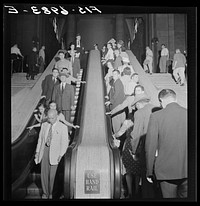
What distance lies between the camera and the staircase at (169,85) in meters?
5.45

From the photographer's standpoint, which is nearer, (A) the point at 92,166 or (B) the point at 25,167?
(A) the point at 92,166

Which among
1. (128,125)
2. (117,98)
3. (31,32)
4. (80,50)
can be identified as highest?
(31,32)

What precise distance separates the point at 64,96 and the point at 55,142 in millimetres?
641

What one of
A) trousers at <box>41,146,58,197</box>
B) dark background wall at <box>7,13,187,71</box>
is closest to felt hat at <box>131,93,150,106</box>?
dark background wall at <box>7,13,187,71</box>

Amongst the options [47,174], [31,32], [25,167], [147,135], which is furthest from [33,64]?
[147,135]

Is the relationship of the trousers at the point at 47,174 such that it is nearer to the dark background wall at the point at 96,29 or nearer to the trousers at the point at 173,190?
the trousers at the point at 173,190

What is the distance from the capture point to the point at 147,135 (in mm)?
5359

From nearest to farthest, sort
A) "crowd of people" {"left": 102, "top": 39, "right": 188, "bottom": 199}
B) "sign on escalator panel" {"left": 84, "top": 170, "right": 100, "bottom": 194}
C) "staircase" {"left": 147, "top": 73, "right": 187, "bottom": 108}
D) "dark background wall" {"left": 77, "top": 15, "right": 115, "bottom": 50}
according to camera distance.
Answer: "sign on escalator panel" {"left": 84, "top": 170, "right": 100, "bottom": 194} → "crowd of people" {"left": 102, "top": 39, "right": 188, "bottom": 199} → "staircase" {"left": 147, "top": 73, "right": 187, "bottom": 108} → "dark background wall" {"left": 77, "top": 15, "right": 115, "bottom": 50}

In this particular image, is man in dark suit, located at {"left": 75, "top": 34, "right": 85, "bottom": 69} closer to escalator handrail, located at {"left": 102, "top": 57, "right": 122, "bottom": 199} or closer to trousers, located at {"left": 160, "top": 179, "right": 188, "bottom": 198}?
escalator handrail, located at {"left": 102, "top": 57, "right": 122, "bottom": 199}

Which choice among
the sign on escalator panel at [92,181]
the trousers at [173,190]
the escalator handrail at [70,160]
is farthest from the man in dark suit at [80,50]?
the trousers at [173,190]

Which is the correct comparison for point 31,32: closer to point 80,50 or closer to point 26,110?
point 80,50

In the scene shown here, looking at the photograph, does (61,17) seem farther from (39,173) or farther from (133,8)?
(39,173)

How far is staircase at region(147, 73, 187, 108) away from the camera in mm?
5445

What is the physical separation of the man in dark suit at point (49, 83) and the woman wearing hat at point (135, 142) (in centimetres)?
106
